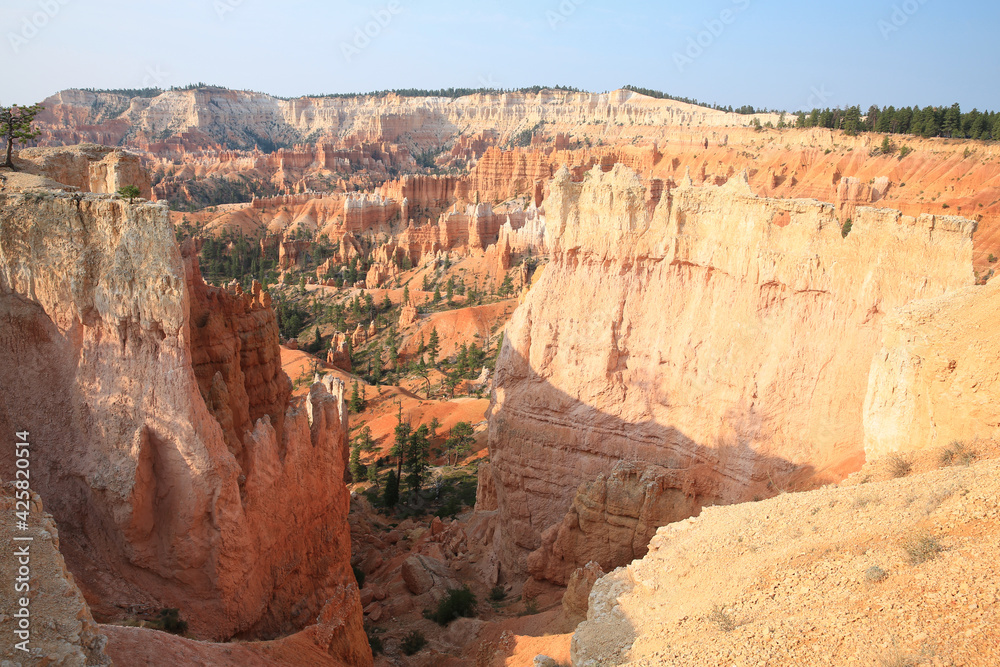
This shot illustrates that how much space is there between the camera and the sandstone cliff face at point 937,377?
9.63 metres

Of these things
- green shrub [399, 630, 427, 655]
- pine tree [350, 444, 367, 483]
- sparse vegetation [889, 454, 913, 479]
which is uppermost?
sparse vegetation [889, 454, 913, 479]

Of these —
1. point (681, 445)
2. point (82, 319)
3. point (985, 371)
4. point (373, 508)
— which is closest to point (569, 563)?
point (681, 445)

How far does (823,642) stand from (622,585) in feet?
11.8

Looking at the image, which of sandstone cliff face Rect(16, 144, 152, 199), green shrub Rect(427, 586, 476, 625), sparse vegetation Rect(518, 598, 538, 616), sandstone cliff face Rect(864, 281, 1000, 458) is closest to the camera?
sandstone cliff face Rect(864, 281, 1000, 458)

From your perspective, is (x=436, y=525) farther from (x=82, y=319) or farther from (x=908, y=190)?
(x=908, y=190)

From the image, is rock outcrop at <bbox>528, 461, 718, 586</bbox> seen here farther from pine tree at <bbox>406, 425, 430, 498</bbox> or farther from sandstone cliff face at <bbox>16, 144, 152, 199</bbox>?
pine tree at <bbox>406, 425, 430, 498</bbox>

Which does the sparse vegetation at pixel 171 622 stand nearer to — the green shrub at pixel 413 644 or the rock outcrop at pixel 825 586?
the green shrub at pixel 413 644

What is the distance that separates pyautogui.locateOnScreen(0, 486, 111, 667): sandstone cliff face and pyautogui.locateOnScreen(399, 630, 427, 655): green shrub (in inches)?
378

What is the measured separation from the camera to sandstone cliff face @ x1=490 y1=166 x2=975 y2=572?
1385cm

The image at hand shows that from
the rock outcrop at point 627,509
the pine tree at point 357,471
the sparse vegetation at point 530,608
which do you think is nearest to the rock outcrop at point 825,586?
the rock outcrop at point 627,509

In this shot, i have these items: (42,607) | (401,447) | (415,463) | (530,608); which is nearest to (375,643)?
(530,608)

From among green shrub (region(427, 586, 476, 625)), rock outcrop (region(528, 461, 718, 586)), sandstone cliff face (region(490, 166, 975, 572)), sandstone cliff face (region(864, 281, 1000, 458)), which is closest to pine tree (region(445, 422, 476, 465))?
sandstone cliff face (region(490, 166, 975, 572))

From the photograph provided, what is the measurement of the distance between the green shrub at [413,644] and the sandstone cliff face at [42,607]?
960 centimetres

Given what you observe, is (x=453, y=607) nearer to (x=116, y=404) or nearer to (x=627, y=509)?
(x=627, y=509)
